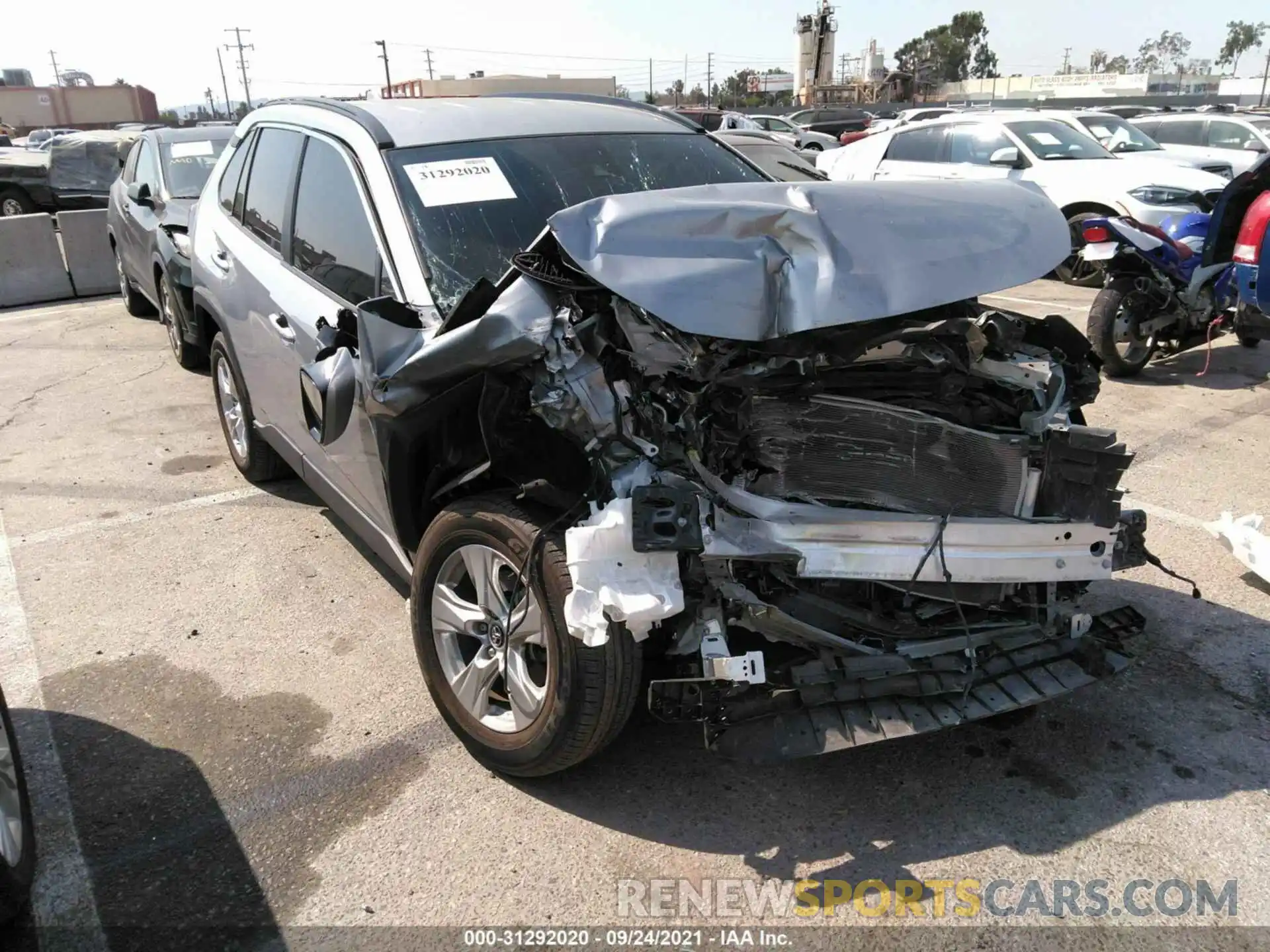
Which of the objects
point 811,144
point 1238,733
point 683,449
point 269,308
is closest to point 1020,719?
point 1238,733

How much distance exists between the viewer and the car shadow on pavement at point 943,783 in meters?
2.58

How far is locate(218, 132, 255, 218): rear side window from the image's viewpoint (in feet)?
15.6

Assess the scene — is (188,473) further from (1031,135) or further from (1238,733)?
(1031,135)

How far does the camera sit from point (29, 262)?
36.4 feet

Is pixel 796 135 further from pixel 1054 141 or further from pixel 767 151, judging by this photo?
pixel 767 151

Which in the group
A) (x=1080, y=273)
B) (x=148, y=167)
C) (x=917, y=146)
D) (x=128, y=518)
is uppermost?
(x=148, y=167)

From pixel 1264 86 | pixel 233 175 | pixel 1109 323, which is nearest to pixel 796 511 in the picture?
pixel 233 175

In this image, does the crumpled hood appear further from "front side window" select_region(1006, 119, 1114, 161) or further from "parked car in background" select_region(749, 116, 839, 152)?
"parked car in background" select_region(749, 116, 839, 152)

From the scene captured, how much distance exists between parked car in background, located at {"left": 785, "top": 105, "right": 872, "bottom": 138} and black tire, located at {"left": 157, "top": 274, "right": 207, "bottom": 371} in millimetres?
23409

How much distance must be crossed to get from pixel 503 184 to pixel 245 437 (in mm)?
2535

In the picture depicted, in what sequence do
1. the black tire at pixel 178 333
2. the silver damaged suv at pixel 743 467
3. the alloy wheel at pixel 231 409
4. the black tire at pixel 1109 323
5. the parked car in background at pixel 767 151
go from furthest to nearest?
the parked car in background at pixel 767 151
the black tire at pixel 178 333
the black tire at pixel 1109 323
the alloy wheel at pixel 231 409
the silver damaged suv at pixel 743 467

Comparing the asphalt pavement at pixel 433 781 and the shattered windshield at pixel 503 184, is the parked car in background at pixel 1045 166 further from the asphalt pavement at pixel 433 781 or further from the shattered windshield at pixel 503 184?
the asphalt pavement at pixel 433 781

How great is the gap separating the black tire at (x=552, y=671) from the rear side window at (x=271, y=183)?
6.74ft
